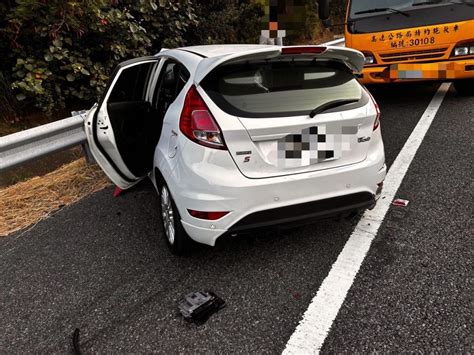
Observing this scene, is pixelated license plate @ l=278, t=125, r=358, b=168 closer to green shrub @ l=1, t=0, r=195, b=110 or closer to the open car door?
the open car door

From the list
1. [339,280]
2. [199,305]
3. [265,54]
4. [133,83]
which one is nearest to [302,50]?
[265,54]

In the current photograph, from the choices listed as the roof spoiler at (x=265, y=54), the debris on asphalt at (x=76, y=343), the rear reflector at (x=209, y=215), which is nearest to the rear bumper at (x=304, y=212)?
the rear reflector at (x=209, y=215)

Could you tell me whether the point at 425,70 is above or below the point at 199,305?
above

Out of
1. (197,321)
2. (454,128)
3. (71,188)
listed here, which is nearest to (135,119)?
(71,188)

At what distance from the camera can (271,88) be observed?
8.10 ft

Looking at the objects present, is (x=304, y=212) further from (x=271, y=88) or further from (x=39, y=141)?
(x=39, y=141)

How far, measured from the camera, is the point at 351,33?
598cm

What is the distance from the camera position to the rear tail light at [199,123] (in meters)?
2.31

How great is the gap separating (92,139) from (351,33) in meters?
4.42

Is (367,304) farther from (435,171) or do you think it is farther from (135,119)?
(135,119)

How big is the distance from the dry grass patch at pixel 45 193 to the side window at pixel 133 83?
105cm

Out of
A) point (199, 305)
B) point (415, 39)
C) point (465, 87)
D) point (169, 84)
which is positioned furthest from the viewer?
point (465, 87)

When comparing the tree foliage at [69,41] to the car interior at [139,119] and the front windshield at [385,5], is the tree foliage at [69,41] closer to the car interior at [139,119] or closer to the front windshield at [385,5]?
the car interior at [139,119]

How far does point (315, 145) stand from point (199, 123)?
743mm
